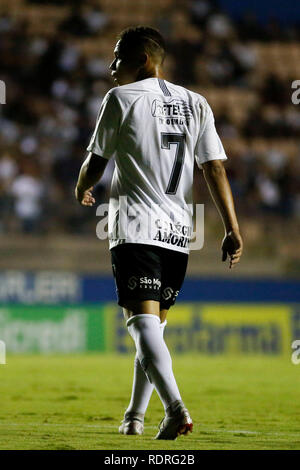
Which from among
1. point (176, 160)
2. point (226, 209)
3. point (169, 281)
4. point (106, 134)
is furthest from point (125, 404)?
point (106, 134)

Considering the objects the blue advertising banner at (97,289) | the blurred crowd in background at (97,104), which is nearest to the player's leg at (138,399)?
the blue advertising banner at (97,289)

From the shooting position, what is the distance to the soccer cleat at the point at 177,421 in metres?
4.16

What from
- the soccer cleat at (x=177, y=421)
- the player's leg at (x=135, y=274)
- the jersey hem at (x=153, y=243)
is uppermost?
the jersey hem at (x=153, y=243)

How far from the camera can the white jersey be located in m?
4.47

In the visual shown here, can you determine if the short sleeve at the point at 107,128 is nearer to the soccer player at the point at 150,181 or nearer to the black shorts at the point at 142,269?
the soccer player at the point at 150,181

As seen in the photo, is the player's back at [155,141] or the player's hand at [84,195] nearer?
the player's back at [155,141]

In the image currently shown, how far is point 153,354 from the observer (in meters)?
4.34

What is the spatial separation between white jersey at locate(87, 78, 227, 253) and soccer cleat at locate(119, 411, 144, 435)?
98 cm

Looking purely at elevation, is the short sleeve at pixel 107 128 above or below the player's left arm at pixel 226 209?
above

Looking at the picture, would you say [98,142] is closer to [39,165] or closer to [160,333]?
[160,333]

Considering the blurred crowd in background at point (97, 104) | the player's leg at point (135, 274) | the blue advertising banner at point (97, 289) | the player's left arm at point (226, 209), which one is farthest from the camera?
the blurred crowd in background at point (97, 104)

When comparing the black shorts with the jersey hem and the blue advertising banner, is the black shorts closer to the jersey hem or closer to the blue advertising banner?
the jersey hem

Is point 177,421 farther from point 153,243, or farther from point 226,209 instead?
point 226,209

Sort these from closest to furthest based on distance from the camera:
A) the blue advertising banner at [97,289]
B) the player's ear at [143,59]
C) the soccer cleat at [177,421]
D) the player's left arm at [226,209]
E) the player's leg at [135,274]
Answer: the soccer cleat at [177,421] → the player's leg at [135,274] → the player's left arm at [226,209] → the player's ear at [143,59] → the blue advertising banner at [97,289]
